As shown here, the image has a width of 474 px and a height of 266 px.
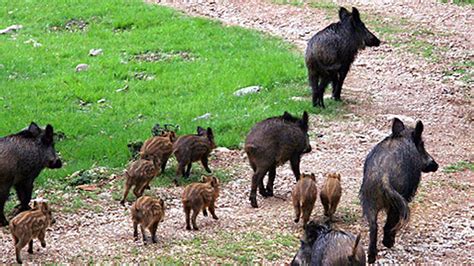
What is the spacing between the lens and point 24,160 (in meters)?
10.2

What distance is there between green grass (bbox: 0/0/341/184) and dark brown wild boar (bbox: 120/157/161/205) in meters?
1.70

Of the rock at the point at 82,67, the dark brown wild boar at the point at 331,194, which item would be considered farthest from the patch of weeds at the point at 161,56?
the dark brown wild boar at the point at 331,194

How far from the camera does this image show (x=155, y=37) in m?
21.5

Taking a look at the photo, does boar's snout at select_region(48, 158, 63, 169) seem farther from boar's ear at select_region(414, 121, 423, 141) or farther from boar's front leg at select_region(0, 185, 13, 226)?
boar's ear at select_region(414, 121, 423, 141)

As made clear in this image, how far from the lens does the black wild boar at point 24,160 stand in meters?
9.86

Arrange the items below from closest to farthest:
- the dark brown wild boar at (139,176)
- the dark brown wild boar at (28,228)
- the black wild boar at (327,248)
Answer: the black wild boar at (327,248)
the dark brown wild boar at (28,228)
the dark brown wild boar at (139,176)

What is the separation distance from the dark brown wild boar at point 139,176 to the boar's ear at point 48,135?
3.43ft

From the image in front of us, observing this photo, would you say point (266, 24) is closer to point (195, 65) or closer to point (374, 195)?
point (195, 65)

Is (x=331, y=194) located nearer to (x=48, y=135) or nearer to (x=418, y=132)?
(x=418, y=132)

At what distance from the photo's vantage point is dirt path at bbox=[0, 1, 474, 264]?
9203 mm

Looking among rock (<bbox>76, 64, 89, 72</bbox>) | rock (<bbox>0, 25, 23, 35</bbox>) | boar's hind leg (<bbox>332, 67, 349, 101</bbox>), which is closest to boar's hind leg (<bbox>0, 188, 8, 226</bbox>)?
boar's hind leg (<bbox>332, 67, 349, 101</bbox>)

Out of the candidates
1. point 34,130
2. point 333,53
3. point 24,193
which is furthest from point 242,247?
point 333,53

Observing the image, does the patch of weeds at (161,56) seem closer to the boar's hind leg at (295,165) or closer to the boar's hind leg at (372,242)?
the boar's hind leg at (295,165)

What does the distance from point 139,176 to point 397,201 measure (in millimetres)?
3261
